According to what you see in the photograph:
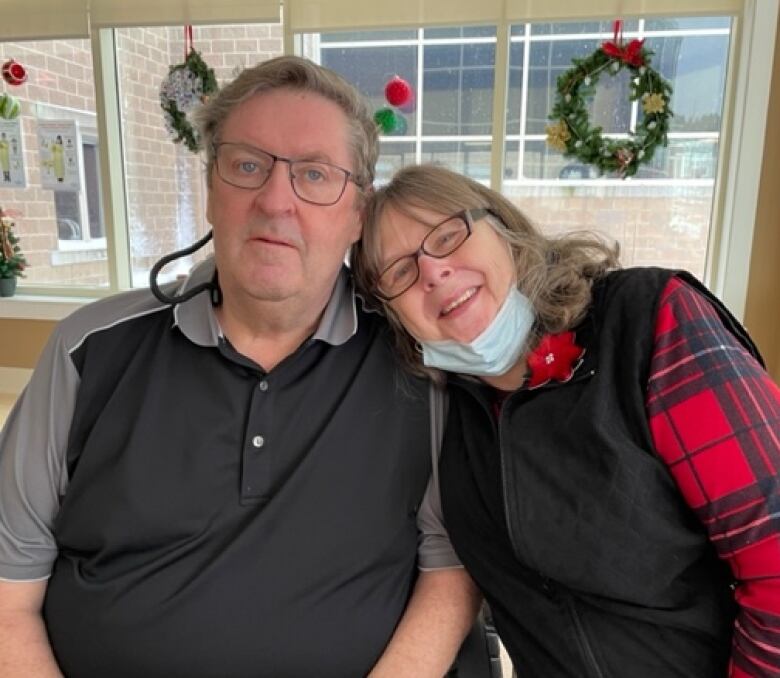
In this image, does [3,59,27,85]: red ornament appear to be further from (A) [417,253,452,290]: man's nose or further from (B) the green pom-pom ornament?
(A) [417,253,452,290]: man's nose

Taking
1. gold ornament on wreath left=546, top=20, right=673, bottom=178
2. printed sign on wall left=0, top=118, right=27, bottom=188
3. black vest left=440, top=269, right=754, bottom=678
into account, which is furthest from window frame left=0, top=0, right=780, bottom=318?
black vest left=440, top=269, right=754, bottom=678

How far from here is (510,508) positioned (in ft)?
3.27

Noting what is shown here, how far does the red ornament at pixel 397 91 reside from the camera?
361cm

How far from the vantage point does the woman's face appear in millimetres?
1119

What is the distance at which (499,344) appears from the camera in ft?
3.62

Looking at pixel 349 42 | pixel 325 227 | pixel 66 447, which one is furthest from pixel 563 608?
pixel 349 42

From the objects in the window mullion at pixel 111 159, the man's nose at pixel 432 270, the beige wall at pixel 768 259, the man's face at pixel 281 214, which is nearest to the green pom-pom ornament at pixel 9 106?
the window mullion at pixel 111 159

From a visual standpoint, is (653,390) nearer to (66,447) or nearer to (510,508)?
(510,508)

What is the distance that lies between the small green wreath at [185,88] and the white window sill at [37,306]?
4.47 feet

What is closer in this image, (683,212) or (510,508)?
(510,508)

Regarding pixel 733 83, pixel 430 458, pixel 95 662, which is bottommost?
pixel 95 662

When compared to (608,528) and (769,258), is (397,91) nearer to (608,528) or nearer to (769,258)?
(769,258)

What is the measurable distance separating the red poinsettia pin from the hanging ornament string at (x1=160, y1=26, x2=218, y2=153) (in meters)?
3.16

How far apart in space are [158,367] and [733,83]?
3341mm
